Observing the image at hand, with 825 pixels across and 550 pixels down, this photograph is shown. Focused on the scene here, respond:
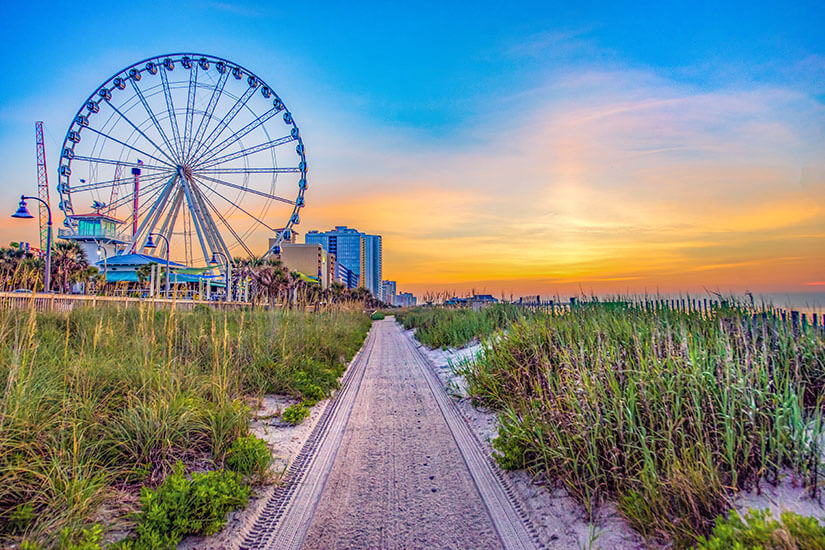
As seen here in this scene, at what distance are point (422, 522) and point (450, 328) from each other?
39.8 ft

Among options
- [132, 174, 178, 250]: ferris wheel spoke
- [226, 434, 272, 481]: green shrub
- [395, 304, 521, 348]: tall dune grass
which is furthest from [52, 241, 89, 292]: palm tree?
[226, 434, 272, 481]: green shrub

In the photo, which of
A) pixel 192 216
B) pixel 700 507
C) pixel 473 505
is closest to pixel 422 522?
pixel 473 505

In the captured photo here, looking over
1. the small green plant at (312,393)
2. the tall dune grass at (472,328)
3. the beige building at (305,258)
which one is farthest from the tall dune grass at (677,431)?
the beige building at (305,258)

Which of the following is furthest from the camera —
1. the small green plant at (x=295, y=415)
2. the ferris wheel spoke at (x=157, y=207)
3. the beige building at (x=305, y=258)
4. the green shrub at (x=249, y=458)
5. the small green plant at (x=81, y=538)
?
the beige building at (x=305, y=258)

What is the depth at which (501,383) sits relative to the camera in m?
6.73

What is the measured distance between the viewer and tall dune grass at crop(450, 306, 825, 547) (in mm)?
2982

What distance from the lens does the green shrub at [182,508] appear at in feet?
10.2

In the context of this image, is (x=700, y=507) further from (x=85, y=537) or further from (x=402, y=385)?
(x=402, y=385)

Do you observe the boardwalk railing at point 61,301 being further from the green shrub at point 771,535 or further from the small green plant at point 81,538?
the green shrub at point 771,535

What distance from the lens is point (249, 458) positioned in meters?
4.36

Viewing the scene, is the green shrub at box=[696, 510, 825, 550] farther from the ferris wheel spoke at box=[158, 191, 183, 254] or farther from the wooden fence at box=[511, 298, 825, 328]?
the ferris wheel spoke at box=[158, 191, 183, 254]

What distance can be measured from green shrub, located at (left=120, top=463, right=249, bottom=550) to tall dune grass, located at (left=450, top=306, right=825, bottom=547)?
265 cm

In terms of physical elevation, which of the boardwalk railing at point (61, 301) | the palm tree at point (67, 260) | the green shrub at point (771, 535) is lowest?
the green shrub at point (771, 535)

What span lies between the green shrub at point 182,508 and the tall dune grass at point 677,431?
2654mm
